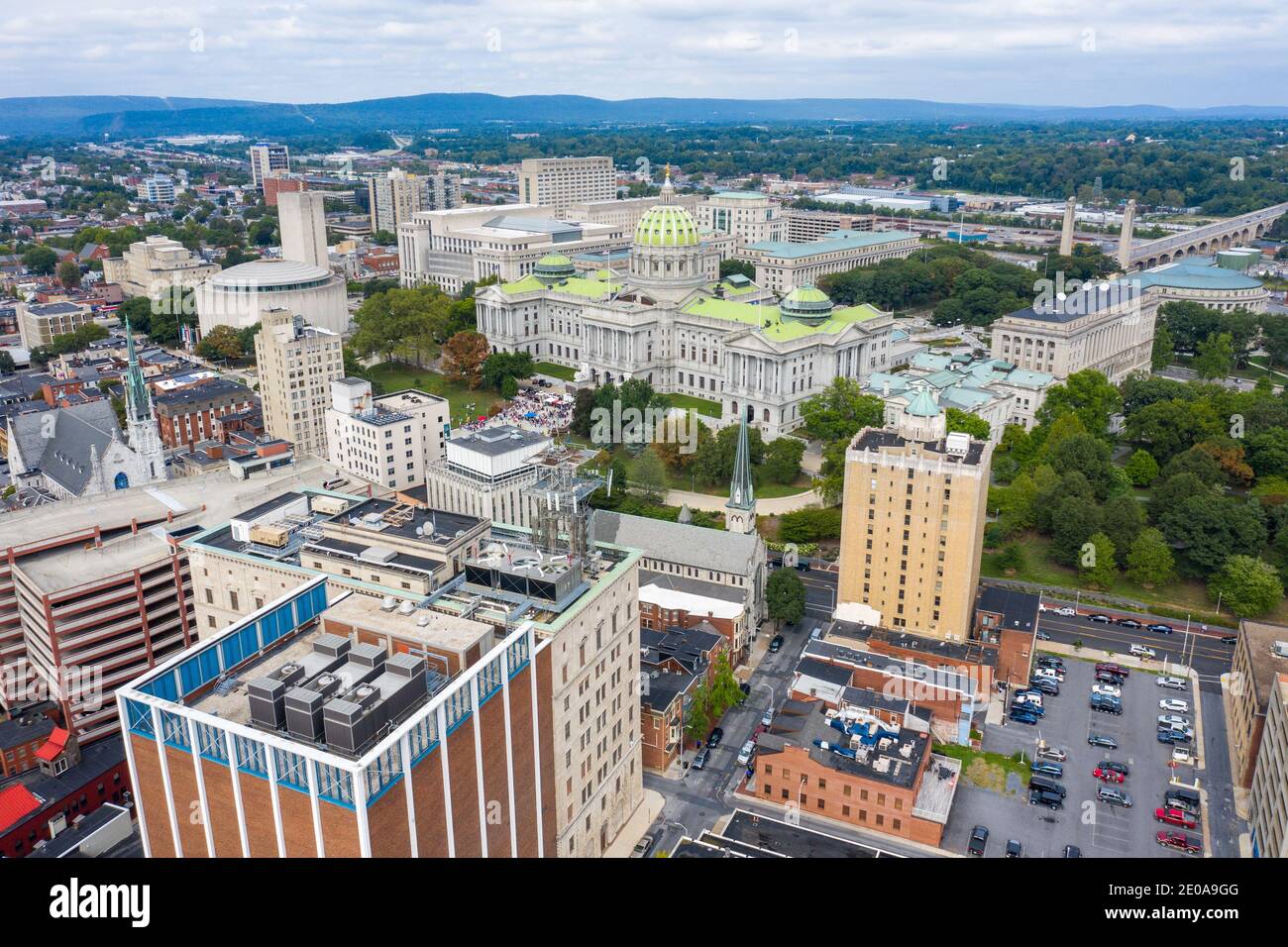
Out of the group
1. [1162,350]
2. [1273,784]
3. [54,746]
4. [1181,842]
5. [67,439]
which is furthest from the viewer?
[1162,350]

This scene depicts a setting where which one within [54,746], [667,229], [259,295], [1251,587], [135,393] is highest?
[667,229]

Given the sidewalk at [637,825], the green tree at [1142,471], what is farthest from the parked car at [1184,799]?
the green tree at [1142,471]

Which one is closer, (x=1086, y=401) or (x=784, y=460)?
(x=784, y=460)

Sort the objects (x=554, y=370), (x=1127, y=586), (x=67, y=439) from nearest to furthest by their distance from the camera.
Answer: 1. (x=1127, y=586)
2. (x=67, y=439)
3. (x=554, y=370)

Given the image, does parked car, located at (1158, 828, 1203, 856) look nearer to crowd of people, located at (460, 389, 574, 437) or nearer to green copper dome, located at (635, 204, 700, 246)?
crowd of people, located at (460, 389, 574, 437)

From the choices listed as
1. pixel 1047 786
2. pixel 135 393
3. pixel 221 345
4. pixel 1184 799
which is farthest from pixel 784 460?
pixel 221 345

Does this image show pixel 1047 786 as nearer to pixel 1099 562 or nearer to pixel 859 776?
pixel 859 776

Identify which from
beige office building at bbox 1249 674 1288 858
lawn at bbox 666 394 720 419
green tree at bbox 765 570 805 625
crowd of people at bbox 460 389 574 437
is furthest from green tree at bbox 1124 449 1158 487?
crowd of people at bbox 460 389 574 437
